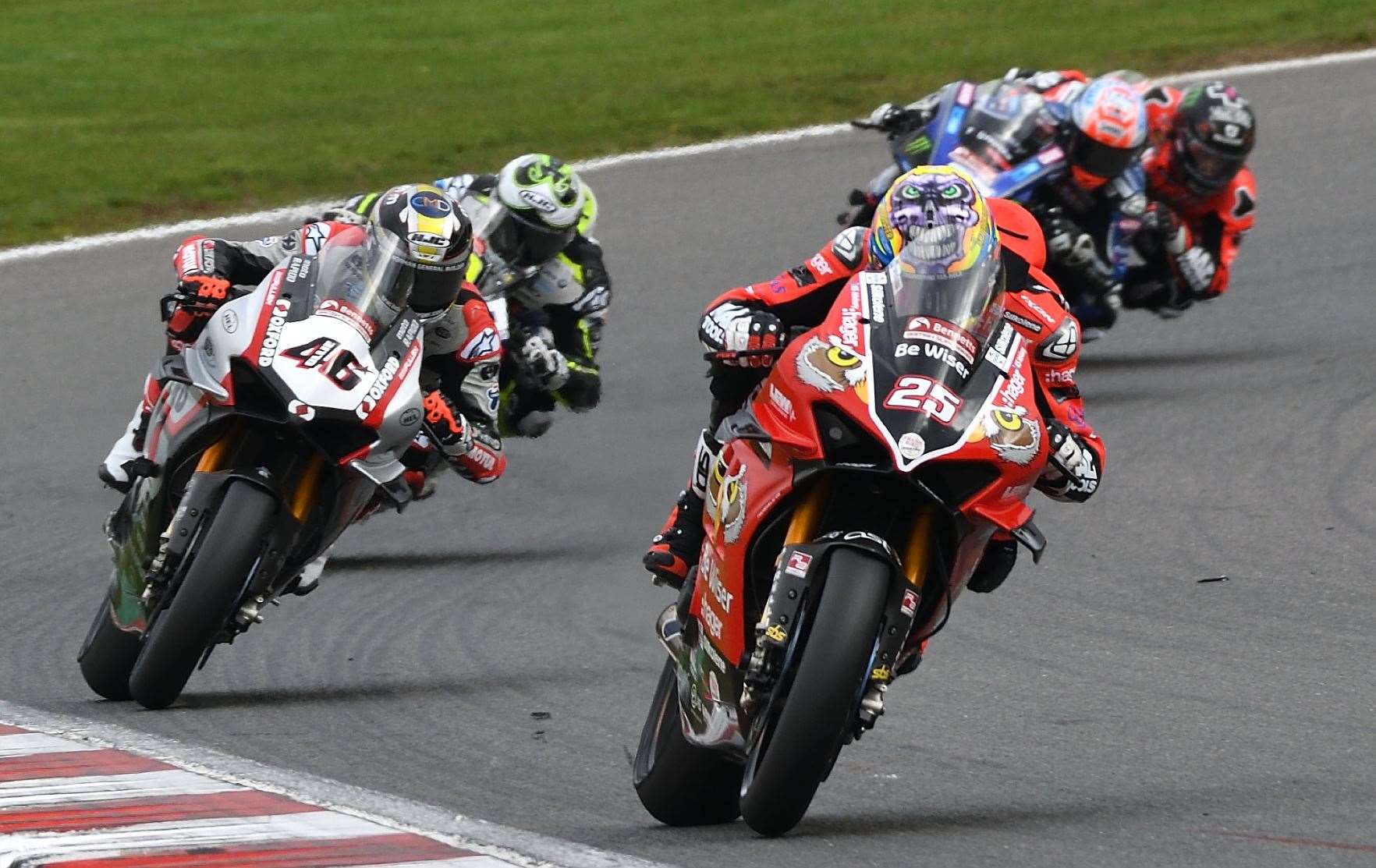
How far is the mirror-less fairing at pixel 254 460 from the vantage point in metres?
5.95

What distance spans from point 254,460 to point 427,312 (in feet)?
2.56

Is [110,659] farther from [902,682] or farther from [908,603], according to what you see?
[908,603]

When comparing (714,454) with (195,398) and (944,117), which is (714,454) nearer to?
(195,398)

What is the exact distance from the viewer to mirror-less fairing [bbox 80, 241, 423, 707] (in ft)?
19.5

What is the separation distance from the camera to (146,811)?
14.9 ft

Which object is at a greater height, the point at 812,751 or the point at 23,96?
the point at 812,751

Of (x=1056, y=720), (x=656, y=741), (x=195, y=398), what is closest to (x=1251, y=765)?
(x=1056, y=720)

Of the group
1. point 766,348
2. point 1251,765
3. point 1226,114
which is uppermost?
point 766,348

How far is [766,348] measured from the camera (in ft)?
16.4

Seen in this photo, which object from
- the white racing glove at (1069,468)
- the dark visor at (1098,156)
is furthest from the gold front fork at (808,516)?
the dark visor at (1098,156)

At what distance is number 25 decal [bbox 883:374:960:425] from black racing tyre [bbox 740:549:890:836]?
32cm

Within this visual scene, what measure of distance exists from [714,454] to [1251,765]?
57.3 inches

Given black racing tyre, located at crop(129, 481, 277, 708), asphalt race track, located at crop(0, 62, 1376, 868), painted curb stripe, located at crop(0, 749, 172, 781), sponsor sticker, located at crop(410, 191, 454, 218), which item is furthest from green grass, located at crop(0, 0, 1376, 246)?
painted curb stripe, located at crop(0, 749, 172, 781)

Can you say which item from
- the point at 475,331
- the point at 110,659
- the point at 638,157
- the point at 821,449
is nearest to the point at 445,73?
the point at 638,157
